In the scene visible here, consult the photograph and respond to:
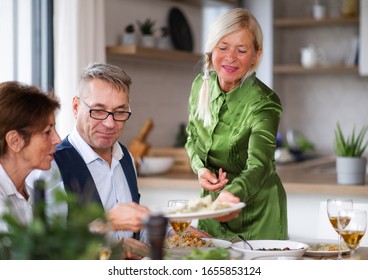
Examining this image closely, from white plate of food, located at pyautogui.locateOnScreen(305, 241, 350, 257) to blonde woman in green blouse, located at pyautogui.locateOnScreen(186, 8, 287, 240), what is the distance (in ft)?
0.90

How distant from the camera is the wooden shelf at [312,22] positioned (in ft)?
20.7

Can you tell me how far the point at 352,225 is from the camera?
78.3 inches

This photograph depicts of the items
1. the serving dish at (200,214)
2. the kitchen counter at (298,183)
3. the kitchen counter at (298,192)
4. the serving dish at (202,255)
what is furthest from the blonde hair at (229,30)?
the kitchen counter at (298,183)

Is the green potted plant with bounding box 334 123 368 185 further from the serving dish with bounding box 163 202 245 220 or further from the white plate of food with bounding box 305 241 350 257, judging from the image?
the serving dish with bounding box 163 202 245 220

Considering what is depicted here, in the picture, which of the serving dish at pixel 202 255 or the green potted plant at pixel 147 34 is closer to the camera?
the serving dish at pixel 202 255

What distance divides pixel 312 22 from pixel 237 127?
13.3ft

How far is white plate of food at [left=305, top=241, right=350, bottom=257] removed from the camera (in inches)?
88.4

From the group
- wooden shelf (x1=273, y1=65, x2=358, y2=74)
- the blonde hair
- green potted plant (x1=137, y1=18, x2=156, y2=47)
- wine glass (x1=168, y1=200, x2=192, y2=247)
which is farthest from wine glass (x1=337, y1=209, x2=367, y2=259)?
wooden shelf (x1=273, y1=65, x2=358, y2=74)

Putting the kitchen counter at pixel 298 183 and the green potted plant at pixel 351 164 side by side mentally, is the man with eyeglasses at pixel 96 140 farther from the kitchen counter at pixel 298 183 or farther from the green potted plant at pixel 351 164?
the green potted plant at pixel 351 164

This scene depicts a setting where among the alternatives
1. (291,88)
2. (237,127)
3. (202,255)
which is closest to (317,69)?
(291,88)

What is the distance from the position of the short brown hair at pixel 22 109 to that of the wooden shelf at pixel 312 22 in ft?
15.6
